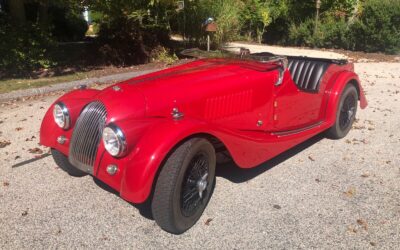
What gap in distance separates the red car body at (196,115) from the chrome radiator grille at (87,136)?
0.08 m

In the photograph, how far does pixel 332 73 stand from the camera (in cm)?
559

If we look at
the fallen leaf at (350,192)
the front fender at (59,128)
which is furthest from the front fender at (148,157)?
the fallen leaf at (350,192)

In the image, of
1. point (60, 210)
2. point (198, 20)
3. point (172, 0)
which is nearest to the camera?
point (60, 210)

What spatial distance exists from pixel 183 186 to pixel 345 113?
3377 millimetres

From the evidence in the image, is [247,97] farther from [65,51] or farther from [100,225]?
[65,51]

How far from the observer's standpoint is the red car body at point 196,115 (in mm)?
3232

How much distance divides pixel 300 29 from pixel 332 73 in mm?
14323

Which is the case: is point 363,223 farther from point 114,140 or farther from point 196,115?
point 114,140

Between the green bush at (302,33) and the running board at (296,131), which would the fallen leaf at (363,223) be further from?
the green bush at (302,33)

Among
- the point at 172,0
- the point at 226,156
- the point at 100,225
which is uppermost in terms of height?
the point at 172,0

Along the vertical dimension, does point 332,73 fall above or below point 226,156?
above

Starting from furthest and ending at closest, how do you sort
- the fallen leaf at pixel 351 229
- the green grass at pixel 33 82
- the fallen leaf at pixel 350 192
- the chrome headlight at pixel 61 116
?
the green grass at pixel 33 82 < the fallen leaf at pixel 350 192 < the chrome headlight at pixel 61 116 < the fallen leaf at pixel 351 229

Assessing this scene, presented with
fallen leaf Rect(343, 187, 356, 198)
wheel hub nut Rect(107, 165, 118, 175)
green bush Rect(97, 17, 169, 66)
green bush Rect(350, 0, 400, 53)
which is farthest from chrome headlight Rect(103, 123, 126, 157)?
green bush Rect(350, 0, 400, 53)

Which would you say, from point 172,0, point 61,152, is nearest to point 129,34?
point 172,0
